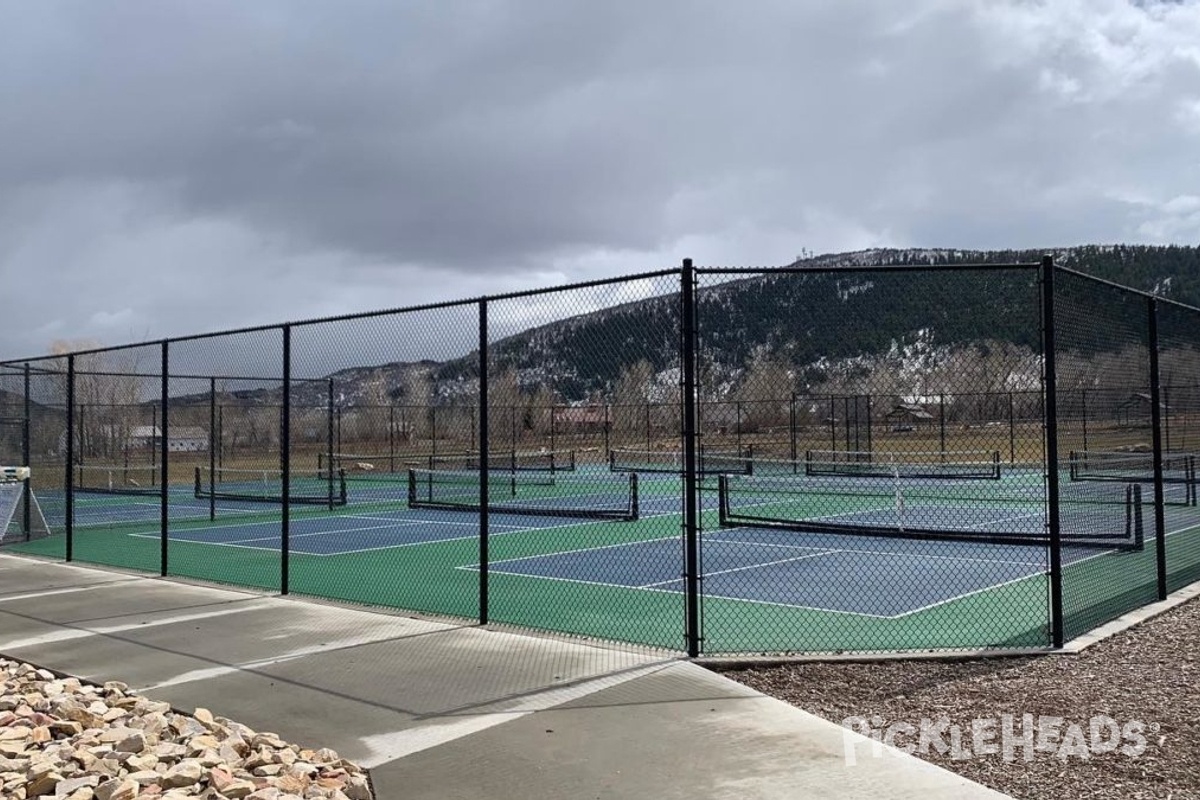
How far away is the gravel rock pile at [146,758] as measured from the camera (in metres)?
4.44

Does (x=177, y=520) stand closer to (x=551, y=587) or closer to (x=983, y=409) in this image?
(x=551, y=587)

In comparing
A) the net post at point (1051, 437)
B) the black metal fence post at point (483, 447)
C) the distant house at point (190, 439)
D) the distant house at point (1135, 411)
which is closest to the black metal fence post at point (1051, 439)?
the net post at point (1051, 437)

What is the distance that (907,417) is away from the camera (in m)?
26.3

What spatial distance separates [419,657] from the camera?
23.4 feet

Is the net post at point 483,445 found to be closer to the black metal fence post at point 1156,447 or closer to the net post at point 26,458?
the black metal fence post at point 1156,447

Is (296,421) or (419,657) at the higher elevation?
(296,421)

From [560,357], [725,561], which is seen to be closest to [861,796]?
[560,357]

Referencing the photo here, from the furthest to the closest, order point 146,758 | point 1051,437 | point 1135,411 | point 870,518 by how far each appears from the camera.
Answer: point 1135,411 < point 870,518 < point 1051,437 < point 146,758

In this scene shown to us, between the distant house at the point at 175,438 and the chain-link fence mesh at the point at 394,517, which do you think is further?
the distant house at the point at 175,438

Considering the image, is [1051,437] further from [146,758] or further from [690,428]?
[146,758]

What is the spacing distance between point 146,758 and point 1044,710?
4.74 m

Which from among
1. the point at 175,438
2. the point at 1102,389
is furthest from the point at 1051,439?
the point at 175,438

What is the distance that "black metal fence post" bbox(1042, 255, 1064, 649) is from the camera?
6.86m

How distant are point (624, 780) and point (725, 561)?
28.2 ft
